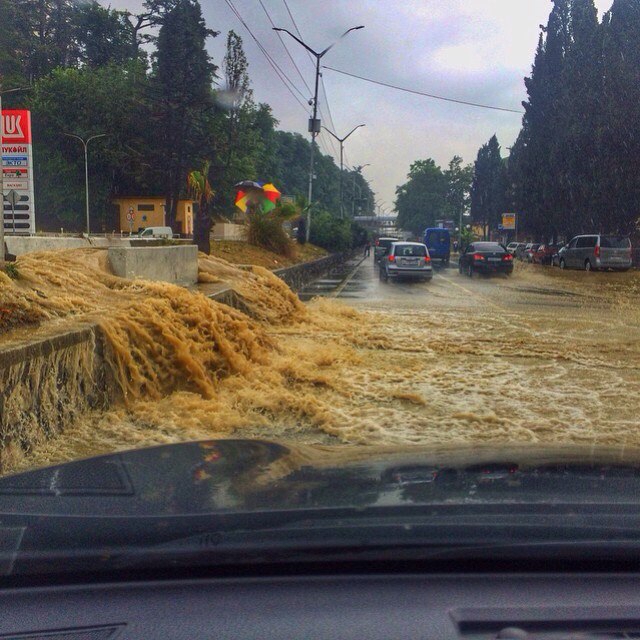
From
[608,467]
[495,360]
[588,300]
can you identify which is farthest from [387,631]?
[588,300]

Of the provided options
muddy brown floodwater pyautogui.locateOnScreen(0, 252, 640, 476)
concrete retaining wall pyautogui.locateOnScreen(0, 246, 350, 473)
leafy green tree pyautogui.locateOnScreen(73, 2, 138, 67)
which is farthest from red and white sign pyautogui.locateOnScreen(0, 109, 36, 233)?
leafy green tree pyautogui.locateOnScreen(73, 2, 138, 67)

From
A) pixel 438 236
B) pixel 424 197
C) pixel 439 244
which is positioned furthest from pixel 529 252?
pixel 424 197

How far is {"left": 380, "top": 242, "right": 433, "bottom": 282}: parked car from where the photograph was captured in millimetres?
28750

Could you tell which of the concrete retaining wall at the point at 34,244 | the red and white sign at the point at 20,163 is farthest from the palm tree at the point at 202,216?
the concrete retaining wall at the point at 34,244

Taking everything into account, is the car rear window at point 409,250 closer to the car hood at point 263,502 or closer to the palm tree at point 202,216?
the palm tree at point 202,216

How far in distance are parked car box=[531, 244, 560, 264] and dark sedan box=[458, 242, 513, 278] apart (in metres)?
14.8

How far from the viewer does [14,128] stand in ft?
70.6

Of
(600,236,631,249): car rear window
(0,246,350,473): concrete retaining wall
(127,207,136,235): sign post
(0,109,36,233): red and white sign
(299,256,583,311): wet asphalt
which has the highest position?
(0,109,36,233): red and white sign

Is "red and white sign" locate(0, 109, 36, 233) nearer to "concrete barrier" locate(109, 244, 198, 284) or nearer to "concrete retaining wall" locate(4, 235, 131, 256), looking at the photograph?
"concrete retaining wall" locate(4, 235, 131, 256)

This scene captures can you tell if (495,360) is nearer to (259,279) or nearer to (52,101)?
(259,279)

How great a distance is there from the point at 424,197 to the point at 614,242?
97709 mm

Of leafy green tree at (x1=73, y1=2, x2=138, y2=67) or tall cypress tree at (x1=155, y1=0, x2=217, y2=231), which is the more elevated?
leafy green tree at (x1=73, y1=2, x2=138, y2=67)

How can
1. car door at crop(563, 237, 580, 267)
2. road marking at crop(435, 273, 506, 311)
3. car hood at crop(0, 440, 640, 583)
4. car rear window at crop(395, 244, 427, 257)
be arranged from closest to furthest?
car hood at crop(0, 440, 640, 583), road marking at crop(435, 273, 506, 311), car rear window at crop(395, 244, 427, 257), car door at crop(563, 237, 580, 267)

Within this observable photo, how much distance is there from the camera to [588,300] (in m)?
21.5
